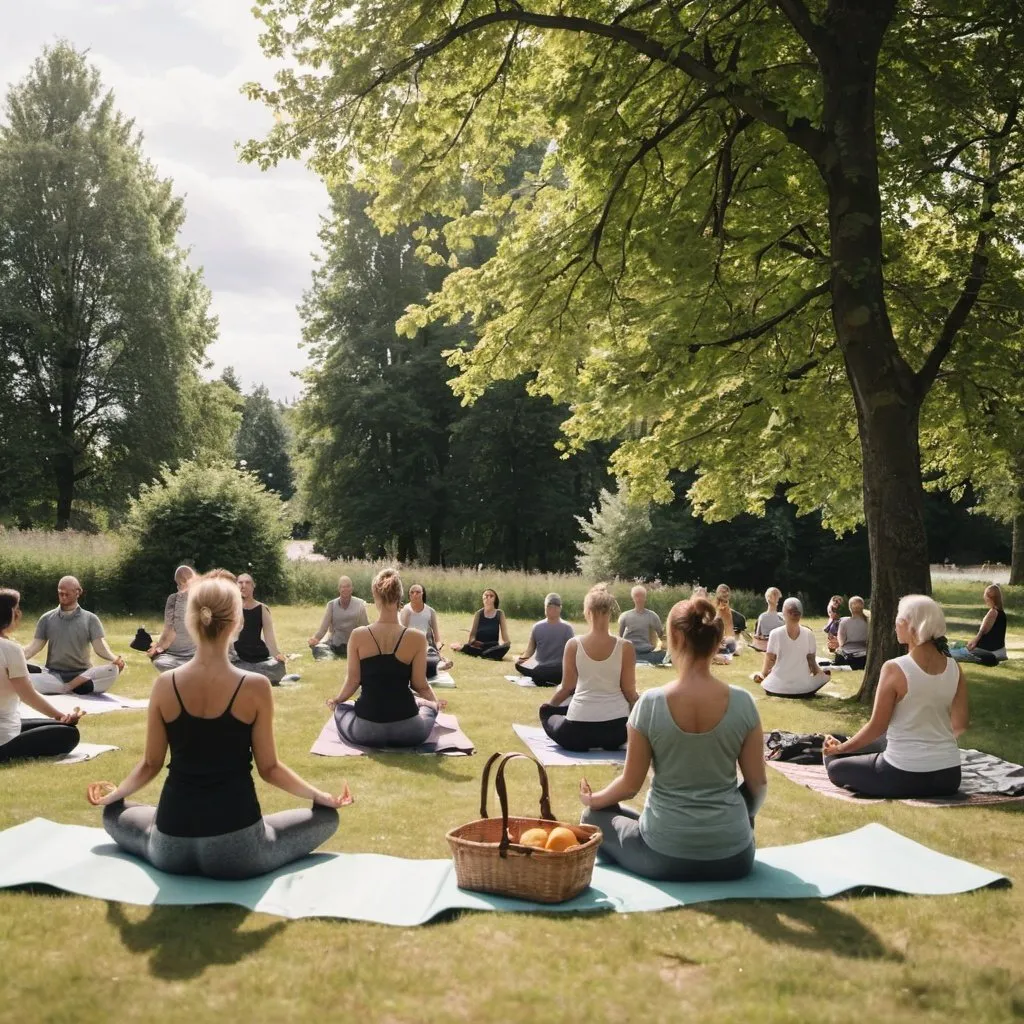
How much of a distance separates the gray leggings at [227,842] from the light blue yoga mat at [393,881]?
2.5 inches

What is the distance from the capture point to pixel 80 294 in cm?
3291

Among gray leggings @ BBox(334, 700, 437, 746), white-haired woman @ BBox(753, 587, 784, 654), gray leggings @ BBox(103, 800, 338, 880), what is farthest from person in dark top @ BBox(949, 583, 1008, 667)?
gray leggings @ BBox(103, 800, 338, 880)

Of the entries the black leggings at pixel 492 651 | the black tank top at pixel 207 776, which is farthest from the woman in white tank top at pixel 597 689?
the black leggings at pixel 492 651

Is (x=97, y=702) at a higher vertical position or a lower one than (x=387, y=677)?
lower

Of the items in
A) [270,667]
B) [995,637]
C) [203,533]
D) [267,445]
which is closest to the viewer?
[270,667]

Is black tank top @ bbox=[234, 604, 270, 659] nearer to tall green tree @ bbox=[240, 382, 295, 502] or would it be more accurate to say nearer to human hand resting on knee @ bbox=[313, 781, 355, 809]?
human hand resting on knee @ bbox=[313, 781, 355, 809]

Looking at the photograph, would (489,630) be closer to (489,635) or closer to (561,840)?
(489,635)

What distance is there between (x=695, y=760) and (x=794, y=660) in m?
7.80

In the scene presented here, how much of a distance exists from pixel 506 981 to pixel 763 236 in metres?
11.4

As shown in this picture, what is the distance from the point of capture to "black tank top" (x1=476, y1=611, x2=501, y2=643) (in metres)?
15.8

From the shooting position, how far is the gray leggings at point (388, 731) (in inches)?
341

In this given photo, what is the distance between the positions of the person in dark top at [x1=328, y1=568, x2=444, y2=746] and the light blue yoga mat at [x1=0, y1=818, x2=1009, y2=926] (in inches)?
126

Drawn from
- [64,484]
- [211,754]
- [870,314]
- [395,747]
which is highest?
[870,314]

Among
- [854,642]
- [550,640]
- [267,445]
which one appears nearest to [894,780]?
[550,640]
